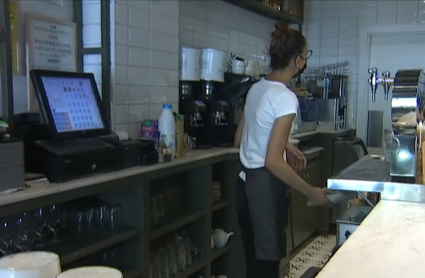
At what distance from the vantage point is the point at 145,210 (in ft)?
7.63

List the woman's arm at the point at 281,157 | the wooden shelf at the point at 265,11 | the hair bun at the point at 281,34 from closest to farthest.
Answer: the woman's arm at the point at 281,157 → the hair bun at the point at 281,34 → the wooden shelf at the point at 265,11

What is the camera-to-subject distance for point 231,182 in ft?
10.3

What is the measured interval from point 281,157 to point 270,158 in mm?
48

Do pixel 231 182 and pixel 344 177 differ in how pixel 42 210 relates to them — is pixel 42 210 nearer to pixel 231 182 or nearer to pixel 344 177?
pixel 344 177

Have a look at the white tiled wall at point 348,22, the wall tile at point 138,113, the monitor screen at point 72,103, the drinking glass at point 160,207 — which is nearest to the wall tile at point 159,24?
the wall tile at point 138,113

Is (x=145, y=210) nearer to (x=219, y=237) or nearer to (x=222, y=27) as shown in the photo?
(x=219, y=237)

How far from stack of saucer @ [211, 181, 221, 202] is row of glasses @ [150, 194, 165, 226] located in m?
0.44

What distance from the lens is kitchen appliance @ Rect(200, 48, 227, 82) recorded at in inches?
124

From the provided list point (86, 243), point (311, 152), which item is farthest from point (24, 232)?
point (311, 152)

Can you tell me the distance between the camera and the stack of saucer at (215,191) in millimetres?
3070

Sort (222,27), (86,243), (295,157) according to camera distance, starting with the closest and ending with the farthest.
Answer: (86,243)
(295,157)
(222,27)

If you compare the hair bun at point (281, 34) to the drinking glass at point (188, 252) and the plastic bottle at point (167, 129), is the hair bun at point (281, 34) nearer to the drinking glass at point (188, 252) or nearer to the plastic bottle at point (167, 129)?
the plastic bottle at point (167, 129)

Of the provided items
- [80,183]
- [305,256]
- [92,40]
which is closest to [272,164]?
[80,183]

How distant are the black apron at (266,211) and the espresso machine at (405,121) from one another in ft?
2.02
